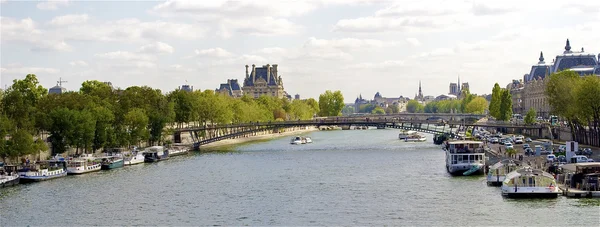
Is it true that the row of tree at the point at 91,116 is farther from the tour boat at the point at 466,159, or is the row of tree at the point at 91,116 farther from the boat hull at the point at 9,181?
the tour boat at the point at 466,159

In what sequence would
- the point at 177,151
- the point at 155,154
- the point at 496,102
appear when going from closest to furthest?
the point at 155,154, the point at 177,151, the point at 496,102

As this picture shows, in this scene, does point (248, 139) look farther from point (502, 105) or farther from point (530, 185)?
point (530, 185)

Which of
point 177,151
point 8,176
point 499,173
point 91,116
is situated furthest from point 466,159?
point 177,151

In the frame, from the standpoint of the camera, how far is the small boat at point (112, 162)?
80312 mm

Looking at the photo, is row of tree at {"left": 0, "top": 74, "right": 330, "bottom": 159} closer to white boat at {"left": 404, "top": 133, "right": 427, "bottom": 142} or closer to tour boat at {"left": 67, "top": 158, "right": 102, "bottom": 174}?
tour boat at {"left": 67, "top": 158, "right": 102, "bottom": 174}

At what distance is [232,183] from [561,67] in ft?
296

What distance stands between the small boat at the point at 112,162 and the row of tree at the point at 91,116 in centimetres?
415

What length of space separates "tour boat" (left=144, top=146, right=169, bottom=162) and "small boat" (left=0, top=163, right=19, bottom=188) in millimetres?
21047

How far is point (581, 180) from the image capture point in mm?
54500

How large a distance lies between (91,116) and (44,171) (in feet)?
62.8

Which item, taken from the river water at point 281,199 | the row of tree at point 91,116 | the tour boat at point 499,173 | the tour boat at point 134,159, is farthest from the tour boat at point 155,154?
the tour boat at point 499,173

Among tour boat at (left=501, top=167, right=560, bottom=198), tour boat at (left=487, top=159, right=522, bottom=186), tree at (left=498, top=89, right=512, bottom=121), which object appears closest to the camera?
tour boat at (left=501, top=167, right=560, bottom=198)

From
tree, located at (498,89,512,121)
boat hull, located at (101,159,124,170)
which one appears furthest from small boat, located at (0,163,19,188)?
tree, located at (498,89,512,121)

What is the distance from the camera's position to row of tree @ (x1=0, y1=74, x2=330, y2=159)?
8012 cm
